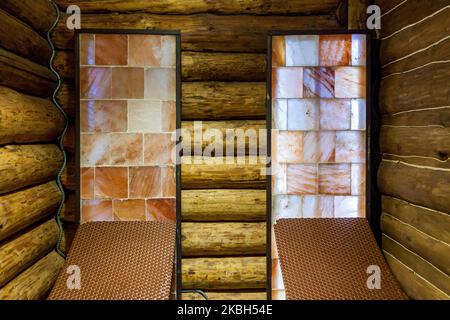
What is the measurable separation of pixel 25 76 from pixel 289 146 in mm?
2075

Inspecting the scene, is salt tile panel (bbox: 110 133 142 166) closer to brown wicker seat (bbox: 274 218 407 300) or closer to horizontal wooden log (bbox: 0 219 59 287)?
horizontal wooden log (bbox: 0 219 59 287)

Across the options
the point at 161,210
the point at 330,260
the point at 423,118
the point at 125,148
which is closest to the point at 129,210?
the point at 161,210

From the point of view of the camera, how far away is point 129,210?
9.39 feet

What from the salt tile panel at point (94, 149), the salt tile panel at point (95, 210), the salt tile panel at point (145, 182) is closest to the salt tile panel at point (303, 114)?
the salt tile panel at point (145, 182)

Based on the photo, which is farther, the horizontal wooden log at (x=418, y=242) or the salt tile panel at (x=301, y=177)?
the salt tile panel at (x=301, y=177)

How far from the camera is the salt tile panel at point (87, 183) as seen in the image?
283 cm

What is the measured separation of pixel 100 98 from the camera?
2.82 m

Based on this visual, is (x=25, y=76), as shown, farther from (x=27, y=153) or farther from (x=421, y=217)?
(x=421, y=217)

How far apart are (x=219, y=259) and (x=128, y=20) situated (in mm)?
2266

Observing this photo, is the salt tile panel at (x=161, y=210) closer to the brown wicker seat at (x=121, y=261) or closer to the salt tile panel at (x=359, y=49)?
the brown wicker seat at (x=121, y=261)

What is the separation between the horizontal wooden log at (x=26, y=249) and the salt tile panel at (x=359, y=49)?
2.84 m
